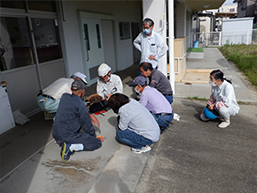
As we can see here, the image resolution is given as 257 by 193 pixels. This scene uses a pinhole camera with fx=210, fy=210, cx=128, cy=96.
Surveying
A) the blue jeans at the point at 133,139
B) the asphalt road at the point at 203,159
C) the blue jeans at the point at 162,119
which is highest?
the blue jeans at the point at 162,119

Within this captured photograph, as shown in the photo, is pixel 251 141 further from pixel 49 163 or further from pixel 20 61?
pixel 20 61

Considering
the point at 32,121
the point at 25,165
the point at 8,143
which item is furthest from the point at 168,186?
the point at 32,121

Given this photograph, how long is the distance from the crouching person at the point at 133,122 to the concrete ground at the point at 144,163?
267 millimetres

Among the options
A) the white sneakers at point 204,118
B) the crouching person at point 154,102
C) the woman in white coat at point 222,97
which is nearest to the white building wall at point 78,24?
the crouching person at point 154,102

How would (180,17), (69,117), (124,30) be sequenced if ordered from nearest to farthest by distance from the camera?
(69,117)
(124,30)
(180,17)

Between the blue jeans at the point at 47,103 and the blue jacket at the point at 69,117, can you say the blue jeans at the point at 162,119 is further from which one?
the blue jeans at the point at 47,103

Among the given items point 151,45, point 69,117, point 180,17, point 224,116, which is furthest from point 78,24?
point 180,17

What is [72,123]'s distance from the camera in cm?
288

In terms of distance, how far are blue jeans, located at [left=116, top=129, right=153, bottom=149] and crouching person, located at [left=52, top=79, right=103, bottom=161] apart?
0.48 meters

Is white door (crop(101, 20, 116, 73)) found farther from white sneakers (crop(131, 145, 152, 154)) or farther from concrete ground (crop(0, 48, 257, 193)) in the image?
white sneakers (crop(131, 145, 152, 154))

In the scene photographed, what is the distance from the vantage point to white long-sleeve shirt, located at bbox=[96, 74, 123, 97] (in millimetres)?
4387

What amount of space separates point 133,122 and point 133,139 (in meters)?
0.29

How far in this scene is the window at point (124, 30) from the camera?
9305mm

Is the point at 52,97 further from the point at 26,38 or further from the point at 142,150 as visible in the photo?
the point at 142,150
